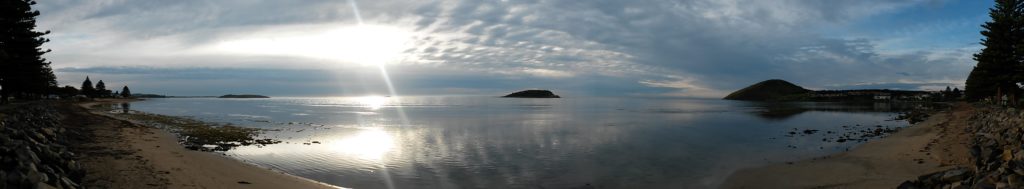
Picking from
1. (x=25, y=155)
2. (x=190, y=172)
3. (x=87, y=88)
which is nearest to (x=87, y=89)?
(x=87, y=88)

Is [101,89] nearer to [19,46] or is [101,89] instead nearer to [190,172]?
[19,46]

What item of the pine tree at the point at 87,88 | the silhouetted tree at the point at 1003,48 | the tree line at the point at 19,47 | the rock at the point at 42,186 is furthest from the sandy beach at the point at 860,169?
the pine tree at the point at 87,88

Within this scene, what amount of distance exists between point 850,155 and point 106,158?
29.9m

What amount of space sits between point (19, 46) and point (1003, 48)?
10654 cm

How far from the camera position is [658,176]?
1842 centimetres

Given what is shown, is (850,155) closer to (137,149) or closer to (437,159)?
(437,159)

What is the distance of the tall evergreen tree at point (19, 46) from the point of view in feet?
141

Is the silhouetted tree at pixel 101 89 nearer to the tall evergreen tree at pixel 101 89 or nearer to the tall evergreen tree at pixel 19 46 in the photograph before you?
the tall evergreen tree at pixel 101 89

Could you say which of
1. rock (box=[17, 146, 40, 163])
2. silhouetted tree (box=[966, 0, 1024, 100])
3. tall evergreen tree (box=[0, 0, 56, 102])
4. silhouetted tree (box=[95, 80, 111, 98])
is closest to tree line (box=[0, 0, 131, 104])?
tall evergreen tree (box=[0, 0, 56, 102])

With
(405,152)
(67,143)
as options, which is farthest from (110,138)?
(405,152)

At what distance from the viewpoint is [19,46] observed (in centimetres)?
4938

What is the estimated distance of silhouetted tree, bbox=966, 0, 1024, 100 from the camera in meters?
54.6

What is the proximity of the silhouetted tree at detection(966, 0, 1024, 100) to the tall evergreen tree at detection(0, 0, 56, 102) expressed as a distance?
97224 mm

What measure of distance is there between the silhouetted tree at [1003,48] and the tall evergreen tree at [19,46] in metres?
97.2
